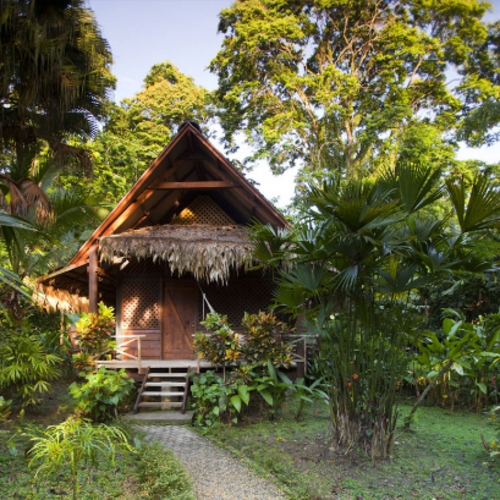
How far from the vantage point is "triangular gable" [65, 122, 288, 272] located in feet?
26.2

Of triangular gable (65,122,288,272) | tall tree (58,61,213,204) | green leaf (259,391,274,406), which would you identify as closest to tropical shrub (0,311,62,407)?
triangular gable (65,122,288,272)

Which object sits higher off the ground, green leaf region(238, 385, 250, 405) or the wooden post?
the wooden post

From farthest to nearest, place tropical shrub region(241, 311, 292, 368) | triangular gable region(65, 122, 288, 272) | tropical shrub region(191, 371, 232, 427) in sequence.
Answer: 1. triangular gable region(65, 122, 288, 272)
2. tropical shrub region(241, 311, 292, 368)
3. tropical shrub region(191, 371, 232, 427)

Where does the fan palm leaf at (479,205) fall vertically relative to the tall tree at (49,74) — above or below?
below

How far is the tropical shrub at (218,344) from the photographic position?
6918mm

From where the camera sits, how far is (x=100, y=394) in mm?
6438

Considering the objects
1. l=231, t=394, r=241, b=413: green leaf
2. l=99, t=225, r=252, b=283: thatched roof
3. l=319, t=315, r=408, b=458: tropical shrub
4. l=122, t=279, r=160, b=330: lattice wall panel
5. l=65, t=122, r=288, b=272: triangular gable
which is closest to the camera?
l=319, t=315, r=408, b=458: tropical shrub

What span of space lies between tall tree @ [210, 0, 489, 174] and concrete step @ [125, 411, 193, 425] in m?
11.6

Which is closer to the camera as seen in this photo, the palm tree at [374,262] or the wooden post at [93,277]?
the palm tree at [374,262]

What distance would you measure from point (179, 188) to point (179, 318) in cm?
308

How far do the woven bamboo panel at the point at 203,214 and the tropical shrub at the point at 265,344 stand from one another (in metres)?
3.34

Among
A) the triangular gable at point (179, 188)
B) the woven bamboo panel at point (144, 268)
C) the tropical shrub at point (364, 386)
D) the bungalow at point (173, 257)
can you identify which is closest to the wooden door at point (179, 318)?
the bungalow at point (173, 257)

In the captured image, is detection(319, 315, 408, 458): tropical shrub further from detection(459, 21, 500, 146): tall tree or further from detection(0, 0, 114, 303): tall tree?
detection(459, 21, 500, 146): tall tree

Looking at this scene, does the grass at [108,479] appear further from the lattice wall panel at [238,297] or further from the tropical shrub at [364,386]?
the lattice wall panel at [238,297]
